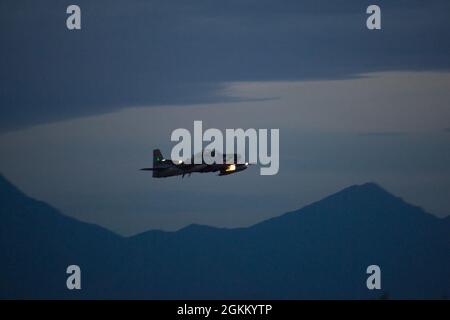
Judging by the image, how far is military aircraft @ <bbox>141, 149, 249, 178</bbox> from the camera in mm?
34438

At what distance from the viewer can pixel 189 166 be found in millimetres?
35031

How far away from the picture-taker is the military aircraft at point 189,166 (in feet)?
113
